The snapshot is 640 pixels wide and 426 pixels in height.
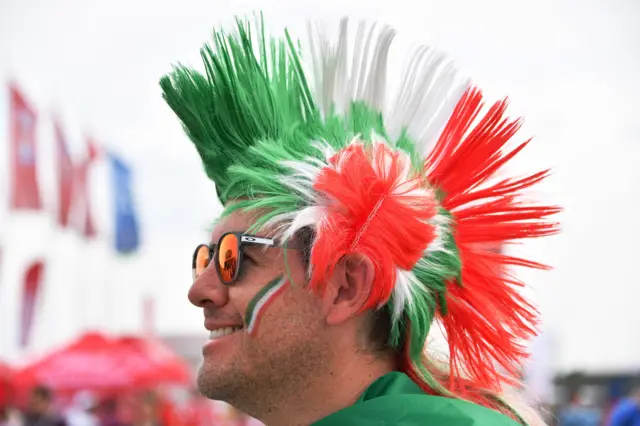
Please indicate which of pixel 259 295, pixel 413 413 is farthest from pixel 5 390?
pixel 413 413

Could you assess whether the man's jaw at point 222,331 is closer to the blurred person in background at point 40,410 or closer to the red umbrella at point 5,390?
the blurred person in background at point 40,410

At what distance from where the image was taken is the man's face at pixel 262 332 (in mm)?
2152

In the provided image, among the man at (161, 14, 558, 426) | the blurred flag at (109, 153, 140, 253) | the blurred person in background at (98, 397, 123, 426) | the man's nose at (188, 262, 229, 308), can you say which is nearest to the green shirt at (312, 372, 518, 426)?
the man at (161, 14, 558, 426)

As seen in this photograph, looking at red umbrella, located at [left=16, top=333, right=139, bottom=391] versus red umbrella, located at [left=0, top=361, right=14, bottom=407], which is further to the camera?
red umbrella, located at [left=16, top=333, right=139, bottom=391]

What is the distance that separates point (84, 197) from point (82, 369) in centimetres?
503

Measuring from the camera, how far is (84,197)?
48.5 feet

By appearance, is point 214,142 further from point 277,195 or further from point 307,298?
point 307,298

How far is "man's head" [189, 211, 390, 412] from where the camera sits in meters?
2.16

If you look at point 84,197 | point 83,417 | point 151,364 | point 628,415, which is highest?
point 84,197

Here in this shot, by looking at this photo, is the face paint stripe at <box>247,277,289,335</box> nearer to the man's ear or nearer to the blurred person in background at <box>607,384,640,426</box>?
the man's ear

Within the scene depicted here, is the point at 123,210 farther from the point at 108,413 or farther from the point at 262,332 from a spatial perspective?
the point at 262,332

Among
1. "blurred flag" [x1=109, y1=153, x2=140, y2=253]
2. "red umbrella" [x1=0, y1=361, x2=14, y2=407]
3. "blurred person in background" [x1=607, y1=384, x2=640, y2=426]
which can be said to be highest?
"blurred flag" [x1=109, y1=153, x2=140, y2=253]

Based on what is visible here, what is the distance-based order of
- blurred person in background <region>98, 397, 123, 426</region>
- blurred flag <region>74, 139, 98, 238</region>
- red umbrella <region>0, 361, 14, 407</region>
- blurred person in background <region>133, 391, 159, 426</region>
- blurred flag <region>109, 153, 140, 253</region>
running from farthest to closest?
blurred flag <region>109, 153, 140, 253</region>, blurred flag <region>74, 139, 98, 238</region>, blurred person in background <region>98, 397, 123, 426</region>, blurred person in background <region>133, 391, 159, 426</region>, red umbrella <region>0, 361, 14, 407</region>

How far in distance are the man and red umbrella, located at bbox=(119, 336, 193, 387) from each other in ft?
28.8
